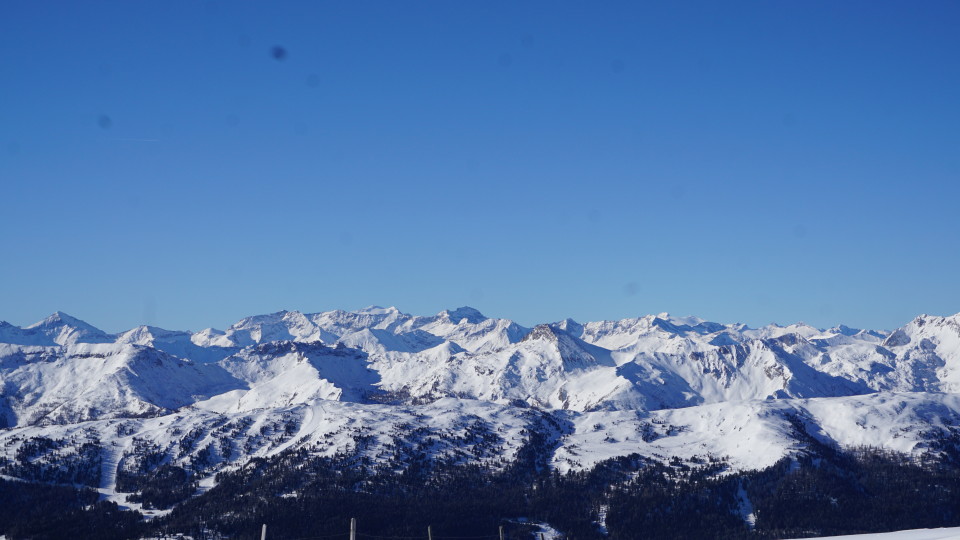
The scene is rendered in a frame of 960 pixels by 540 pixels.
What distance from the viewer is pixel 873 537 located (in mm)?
85812

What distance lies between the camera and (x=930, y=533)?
80875 millimetres

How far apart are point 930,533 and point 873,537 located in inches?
241
